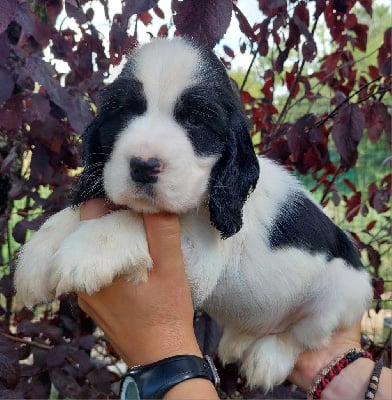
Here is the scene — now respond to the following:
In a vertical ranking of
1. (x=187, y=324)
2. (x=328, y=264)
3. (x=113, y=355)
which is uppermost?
(x=328, y=264)

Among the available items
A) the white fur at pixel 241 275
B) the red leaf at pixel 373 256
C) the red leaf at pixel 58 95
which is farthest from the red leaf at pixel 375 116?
the red leaf at pixel 58 95

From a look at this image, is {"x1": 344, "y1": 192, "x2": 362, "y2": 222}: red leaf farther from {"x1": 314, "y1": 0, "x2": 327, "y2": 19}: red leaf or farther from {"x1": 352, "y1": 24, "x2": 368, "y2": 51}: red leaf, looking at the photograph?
{"x1": 314, "y1": 0, "x2": 327, "y2": 19}: red leaf

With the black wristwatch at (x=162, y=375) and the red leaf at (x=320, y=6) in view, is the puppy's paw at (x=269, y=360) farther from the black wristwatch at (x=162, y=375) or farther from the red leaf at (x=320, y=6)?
the red leaf at (x=320, y=6)

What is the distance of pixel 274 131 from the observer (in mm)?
3326

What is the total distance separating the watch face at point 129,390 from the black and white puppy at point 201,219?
0.32 metres

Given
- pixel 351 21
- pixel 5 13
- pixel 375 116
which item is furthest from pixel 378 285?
pixel 5 13

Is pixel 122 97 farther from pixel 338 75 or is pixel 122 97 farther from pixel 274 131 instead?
pixel 338 75

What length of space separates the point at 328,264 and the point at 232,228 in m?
0.56

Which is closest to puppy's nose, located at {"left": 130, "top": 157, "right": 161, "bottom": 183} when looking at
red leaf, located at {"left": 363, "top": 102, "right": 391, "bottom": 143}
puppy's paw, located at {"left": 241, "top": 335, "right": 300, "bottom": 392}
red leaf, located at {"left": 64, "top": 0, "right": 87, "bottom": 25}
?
puppy's paw, located at {"left": 241, "top": 335, "right": 300, "bottom": 392}

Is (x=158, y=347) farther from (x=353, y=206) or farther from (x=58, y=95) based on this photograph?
(x=353, y=206)

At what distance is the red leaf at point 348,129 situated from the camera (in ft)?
8.29

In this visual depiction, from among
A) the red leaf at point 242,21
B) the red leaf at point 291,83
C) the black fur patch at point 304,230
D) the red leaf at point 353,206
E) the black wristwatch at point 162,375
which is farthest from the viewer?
the red leaf at point 353,206

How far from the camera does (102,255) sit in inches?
62.2

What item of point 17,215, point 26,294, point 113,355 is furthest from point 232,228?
point 113,355
